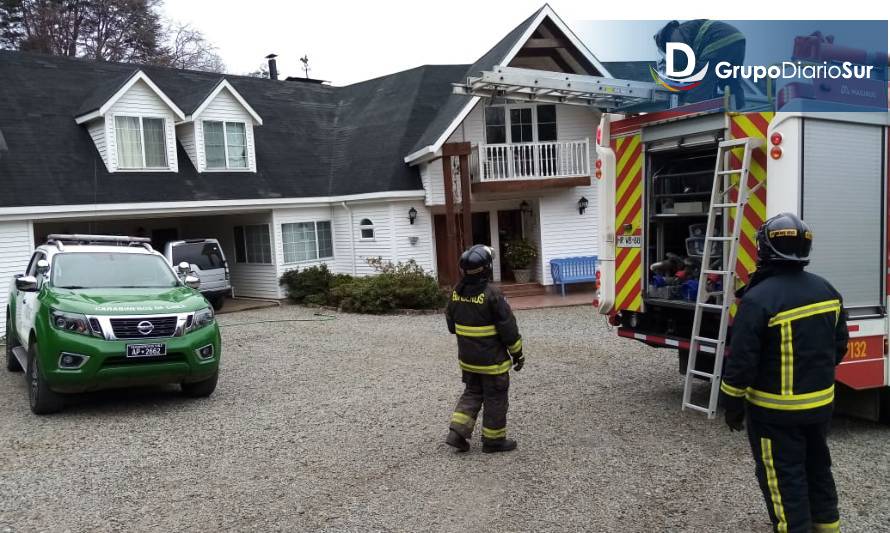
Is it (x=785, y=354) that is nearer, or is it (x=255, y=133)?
(x=785, y=354)

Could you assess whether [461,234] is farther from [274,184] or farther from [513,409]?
[513,409]

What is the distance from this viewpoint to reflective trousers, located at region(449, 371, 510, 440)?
569 cm

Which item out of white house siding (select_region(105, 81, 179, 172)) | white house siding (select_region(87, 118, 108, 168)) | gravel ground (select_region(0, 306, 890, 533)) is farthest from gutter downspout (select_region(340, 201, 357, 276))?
gravel ground (select_region(0, 306, 890, 533))

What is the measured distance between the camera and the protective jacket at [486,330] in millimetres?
5605

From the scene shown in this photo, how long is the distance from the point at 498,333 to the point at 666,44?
22.9 ft

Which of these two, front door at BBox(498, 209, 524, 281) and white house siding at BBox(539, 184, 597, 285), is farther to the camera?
front door at BBox(498, 209, 524, 281)

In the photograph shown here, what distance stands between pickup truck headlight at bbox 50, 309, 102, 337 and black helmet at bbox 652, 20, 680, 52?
8.71m

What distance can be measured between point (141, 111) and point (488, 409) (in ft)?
47.2

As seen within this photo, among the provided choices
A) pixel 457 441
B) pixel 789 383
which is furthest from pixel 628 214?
pixel 789 383

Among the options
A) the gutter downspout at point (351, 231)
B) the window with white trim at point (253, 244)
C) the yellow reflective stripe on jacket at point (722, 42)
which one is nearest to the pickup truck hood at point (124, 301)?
the yellow reflective stripe on jacket at point (722, 42)

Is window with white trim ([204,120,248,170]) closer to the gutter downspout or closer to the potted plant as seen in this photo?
the gutter downspout

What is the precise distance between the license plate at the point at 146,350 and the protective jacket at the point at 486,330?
340 centimetres

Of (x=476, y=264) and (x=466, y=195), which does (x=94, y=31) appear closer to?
(x=466, y=195)

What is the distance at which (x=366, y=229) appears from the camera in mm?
18812
